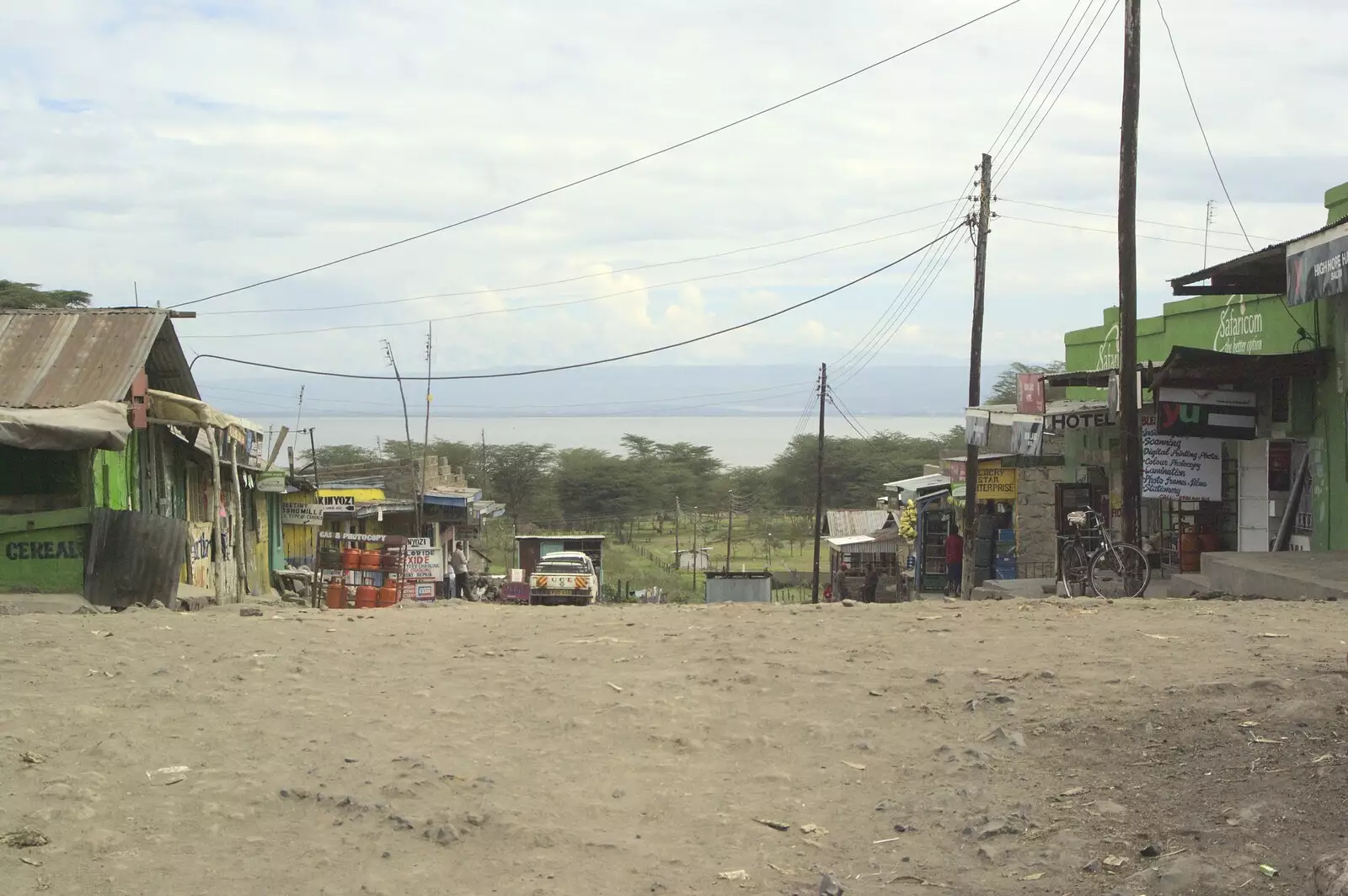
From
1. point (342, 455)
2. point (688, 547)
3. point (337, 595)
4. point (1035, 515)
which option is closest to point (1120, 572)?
point (337, 595)

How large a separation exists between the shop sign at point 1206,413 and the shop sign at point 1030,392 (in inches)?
181

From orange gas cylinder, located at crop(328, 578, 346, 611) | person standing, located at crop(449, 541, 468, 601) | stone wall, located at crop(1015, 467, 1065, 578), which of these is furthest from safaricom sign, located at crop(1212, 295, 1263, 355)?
person standing, located at crop(449, 541, 468, 601)

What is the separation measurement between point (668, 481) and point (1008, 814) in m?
74.3

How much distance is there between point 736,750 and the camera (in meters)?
7.41

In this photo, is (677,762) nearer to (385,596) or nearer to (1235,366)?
(1235,366)

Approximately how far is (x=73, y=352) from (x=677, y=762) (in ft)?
44.2

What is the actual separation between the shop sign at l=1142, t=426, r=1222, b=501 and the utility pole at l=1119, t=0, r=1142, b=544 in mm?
1644

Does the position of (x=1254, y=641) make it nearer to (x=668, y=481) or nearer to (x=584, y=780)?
(x=584, y=780)

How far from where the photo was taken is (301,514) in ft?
116

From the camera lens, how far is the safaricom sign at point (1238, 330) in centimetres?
2031

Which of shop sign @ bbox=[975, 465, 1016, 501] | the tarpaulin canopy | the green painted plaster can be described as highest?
the tarpaulin canopy

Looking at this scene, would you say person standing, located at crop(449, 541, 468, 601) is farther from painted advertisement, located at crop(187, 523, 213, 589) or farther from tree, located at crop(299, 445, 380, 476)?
tree, located at crop(299, 445, 380, 476)

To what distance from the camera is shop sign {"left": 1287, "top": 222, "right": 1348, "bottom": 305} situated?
1475 cm

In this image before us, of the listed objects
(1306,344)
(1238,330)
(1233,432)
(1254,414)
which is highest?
(1238,330)
